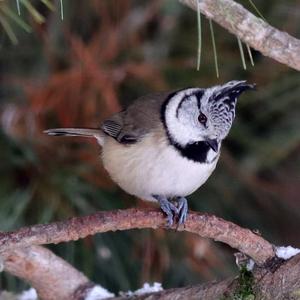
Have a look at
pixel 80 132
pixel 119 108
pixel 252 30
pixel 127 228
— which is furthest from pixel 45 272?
pixel 119 108

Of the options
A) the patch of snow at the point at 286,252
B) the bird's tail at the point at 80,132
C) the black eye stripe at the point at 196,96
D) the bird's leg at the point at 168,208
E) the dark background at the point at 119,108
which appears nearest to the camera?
the patch of snow at the point at 286,252

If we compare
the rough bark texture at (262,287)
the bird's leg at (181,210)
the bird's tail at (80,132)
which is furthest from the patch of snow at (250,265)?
the bird's tail at (80,132)

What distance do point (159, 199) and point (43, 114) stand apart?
2.33 feet

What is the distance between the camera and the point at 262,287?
1592 mm

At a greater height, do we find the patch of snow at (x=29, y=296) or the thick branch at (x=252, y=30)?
the thick branch at (x=252, y=30)

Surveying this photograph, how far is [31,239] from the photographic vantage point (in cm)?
150

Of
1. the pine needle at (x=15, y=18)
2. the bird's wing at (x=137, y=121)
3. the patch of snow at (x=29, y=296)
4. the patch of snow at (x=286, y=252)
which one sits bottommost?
the patch of snow at (x=29, y=296)

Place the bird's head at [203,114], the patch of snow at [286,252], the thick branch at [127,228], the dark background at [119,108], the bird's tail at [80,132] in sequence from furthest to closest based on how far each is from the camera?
1. the dark background at [119,108]
2. the bird's tail at [80,132]
3. the bird's head at [203,114]
4. the patch of snow at [286,252]
5. the thick branch at [127,228]

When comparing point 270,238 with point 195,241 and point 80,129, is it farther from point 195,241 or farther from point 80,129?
point 80,129

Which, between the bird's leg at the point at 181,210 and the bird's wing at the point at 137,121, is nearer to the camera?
the bird's leg at the point at 181,210

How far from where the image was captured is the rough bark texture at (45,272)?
5.78ft

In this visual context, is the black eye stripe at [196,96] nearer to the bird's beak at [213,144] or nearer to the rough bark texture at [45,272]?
the bird's beak at [213,144]

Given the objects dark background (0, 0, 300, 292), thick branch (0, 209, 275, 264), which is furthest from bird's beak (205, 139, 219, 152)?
dark background (0, 0, 300, 292)

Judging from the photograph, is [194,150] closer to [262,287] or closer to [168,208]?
[168,208]
